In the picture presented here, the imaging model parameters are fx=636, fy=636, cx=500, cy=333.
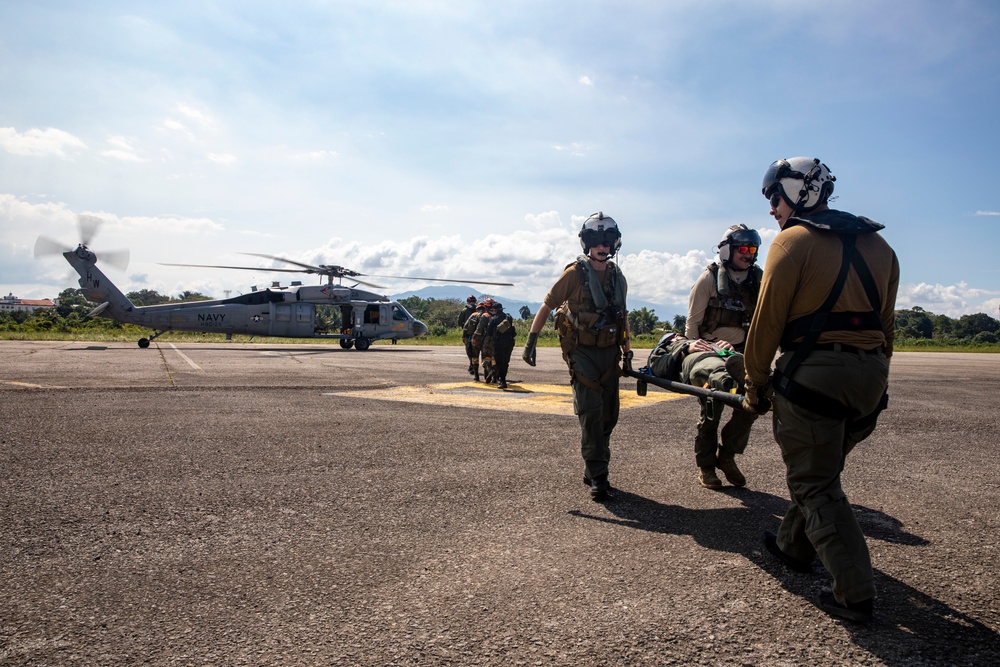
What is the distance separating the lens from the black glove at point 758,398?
309cm

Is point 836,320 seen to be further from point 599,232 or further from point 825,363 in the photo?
point 599,232

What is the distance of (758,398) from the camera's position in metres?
3.10

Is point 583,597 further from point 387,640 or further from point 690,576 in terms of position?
point 387,640

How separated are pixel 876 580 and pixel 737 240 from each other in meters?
2.49

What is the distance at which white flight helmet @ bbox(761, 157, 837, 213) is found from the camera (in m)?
3.22

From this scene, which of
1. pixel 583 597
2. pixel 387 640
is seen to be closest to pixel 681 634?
pixel 583 597

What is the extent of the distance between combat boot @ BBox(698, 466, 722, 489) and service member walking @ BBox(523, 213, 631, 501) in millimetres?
799

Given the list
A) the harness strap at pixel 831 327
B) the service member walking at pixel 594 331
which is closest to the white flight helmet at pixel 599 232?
the service member walking at pixel 594 331

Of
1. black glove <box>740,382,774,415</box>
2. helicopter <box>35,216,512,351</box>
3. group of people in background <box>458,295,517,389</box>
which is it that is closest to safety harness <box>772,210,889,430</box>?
black glove <box>740,382,774,415</box>

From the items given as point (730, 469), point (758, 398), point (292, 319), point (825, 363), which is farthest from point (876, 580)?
point (292, 319)

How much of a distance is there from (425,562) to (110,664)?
142 cm

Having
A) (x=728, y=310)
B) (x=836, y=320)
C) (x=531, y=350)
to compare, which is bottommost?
(x=531, y=350)

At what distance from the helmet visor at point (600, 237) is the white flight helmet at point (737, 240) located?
81 cm

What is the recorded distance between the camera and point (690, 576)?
3131 millimetres
